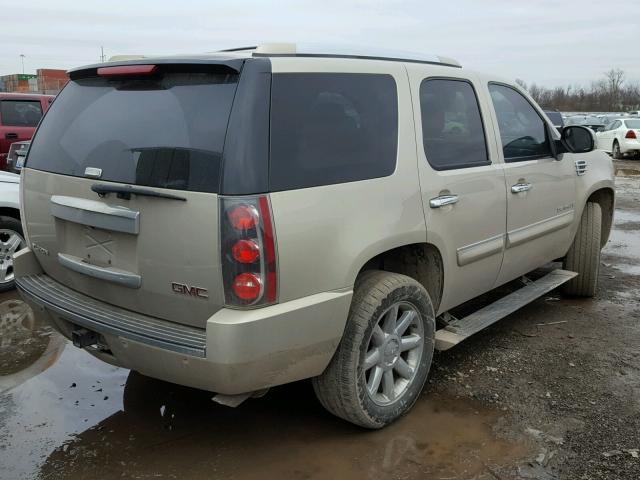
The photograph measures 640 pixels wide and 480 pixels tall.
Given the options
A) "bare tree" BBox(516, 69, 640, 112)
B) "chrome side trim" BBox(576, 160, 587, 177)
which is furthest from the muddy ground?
"bare tree" BBox(516, 69, 640, 112)

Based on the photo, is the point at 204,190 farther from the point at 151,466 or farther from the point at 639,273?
the point at 639,273

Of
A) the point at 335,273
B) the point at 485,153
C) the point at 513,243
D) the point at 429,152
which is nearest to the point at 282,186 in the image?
the point at 335,273

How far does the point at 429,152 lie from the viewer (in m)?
3.41

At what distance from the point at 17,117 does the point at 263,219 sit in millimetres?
9715

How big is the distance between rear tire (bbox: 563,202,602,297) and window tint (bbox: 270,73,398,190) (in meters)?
2.69

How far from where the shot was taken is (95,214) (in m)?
2.84

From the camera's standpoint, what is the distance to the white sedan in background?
20.6 meters

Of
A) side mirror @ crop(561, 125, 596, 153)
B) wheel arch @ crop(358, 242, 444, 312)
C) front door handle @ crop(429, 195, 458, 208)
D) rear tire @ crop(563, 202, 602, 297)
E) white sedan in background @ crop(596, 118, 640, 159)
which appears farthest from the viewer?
white sedan in background @ crop(596, 118, 640, 159)

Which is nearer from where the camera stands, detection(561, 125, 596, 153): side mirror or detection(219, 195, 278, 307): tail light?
detection(219, 195, 278, 307): tail light

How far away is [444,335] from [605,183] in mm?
2583

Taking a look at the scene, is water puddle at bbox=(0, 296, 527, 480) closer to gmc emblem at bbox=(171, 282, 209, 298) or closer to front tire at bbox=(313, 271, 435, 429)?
front tire at bbox=(313, 271, 435, 429)

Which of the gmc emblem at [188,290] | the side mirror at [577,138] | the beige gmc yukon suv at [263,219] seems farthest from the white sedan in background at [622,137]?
the gmc emblem at [188,290]

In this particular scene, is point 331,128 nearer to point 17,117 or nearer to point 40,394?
point 40,394

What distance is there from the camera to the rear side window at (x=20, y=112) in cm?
1049
